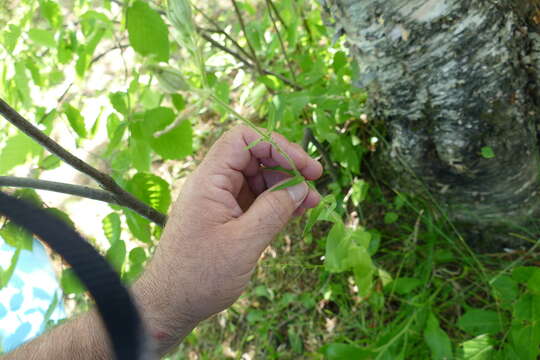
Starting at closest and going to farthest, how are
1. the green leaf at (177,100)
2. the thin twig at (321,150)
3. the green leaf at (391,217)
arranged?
the green leaf at (177,100)
the thin twig at (321,150)
the green leaf at (391,217)

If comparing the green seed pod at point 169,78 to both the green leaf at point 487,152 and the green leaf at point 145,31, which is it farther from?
the green leaf at point 487,152

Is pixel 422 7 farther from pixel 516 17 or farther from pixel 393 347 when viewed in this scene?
pixel 393 347

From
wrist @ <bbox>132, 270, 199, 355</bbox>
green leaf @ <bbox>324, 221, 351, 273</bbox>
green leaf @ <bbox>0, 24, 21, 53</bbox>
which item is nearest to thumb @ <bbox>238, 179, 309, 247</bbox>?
green leaf @ <bbox>324, 221, 351, 273</bbox>

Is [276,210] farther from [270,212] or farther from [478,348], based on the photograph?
[478,348]

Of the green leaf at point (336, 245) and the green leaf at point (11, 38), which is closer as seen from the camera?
the green leaf at point (336, 245)

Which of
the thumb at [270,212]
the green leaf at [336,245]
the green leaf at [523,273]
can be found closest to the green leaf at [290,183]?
the thumb at [270,212]

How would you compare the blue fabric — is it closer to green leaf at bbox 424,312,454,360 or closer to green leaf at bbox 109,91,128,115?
green leaf at bbox 109,91,128,115
